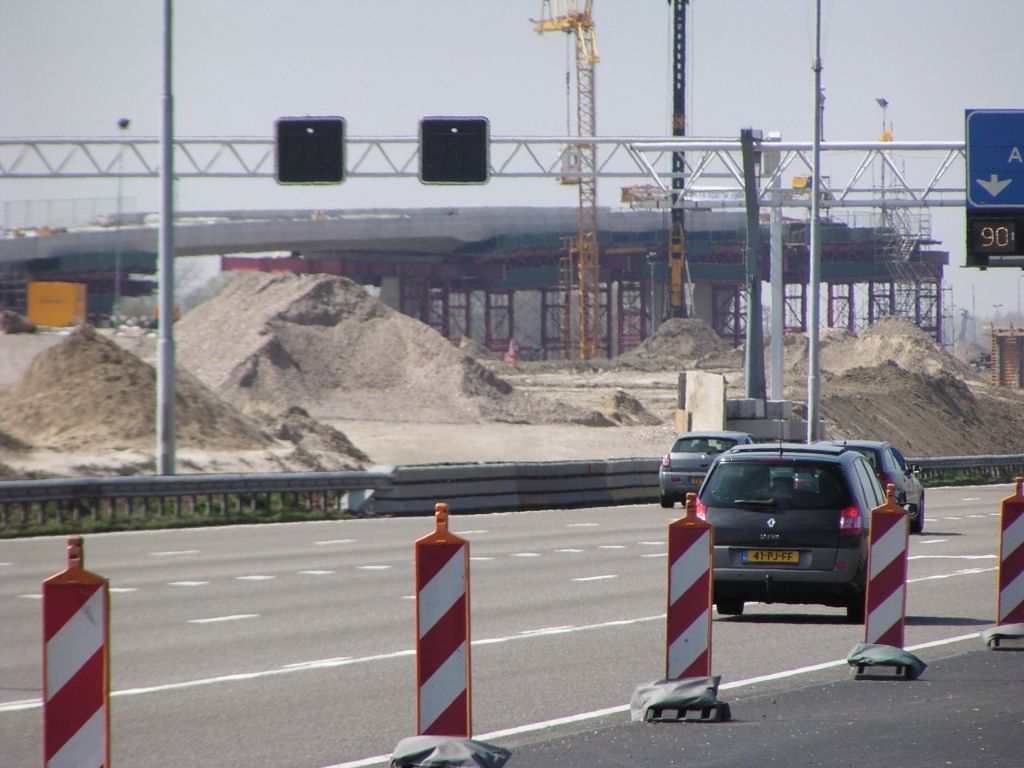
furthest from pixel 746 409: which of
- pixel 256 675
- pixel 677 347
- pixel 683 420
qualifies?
pixel 677 347

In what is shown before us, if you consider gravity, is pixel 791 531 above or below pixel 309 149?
below

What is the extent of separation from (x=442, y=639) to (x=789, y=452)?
6784 millimetres

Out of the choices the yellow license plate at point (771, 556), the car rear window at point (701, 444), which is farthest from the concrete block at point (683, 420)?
the yellow license plate at point (771, 556)

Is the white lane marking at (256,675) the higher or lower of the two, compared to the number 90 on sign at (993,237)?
lower

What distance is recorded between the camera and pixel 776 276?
126 feet

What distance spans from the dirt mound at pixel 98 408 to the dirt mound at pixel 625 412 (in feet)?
82.4

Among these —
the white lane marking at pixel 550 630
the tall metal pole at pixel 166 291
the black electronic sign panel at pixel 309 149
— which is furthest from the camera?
the black electronic sign panel at pixel 309 149

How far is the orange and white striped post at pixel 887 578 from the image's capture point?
9445 mm

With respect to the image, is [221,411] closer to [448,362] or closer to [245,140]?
[245,140]

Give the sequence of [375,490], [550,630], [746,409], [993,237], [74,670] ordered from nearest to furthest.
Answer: [74,670] → [550,630] → [993,237] → [375,490] → [746,409]

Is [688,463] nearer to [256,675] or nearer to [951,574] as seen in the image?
[951,574]

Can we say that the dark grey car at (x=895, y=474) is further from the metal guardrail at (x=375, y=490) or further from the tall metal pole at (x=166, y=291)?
the tall metal pole at (x=166, y=291)

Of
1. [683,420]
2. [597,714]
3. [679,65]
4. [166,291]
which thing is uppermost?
[679,65]

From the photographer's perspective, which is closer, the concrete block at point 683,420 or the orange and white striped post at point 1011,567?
the orange and white striped post at point 1011,567
